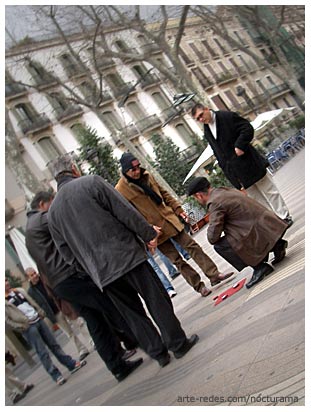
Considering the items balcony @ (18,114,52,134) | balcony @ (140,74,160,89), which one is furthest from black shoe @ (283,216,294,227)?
balcony @ (18,114,52,134)

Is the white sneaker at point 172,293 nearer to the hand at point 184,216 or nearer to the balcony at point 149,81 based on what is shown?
the hand at point 184,216

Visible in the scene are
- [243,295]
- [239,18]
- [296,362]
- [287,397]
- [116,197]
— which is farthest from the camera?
[239,18]

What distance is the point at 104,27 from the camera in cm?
1780

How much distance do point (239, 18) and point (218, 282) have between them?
22.2m

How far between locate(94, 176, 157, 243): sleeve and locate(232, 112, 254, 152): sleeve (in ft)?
5.93

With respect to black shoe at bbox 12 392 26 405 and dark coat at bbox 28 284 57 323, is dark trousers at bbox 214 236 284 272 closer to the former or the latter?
dark coat at bbox 28 284 57 323

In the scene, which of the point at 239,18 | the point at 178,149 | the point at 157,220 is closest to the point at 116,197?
the point at 157,220

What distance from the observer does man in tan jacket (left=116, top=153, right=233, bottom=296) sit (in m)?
5.11

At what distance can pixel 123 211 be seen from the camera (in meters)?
3.89

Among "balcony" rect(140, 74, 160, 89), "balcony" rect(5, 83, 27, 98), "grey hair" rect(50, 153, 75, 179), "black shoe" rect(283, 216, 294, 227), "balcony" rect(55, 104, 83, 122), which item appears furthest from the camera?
"balcony" rect(55, 104, 83, 122)

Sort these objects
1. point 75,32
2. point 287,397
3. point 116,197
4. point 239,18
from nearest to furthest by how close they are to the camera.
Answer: point 287,397 → point 116,197 → point 75,32 → point 239,18

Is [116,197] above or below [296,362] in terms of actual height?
above

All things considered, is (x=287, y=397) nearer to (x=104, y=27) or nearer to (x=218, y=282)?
(x=218, y=282)

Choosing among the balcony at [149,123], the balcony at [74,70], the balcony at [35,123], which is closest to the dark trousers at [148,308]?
the balcony at [149,123]
